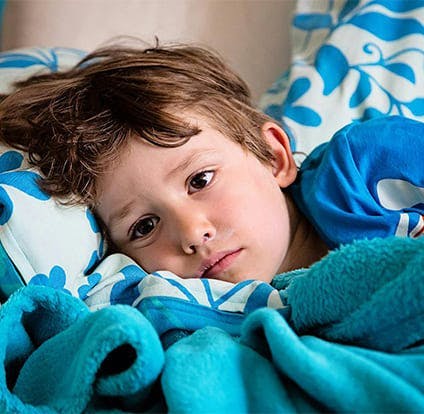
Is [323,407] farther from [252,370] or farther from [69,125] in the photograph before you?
[69,125]

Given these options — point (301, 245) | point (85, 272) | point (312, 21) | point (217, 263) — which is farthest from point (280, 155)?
point (312, 21)

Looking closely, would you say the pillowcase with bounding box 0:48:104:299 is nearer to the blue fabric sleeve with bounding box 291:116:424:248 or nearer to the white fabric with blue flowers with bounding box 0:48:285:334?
the white fabric with blue flowers with bounding box 0:48:285:334

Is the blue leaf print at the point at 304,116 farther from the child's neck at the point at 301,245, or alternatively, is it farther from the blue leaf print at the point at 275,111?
the child's neck at the point at 301,245

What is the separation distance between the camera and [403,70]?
4.05 feet

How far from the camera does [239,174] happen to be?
3.20 feet

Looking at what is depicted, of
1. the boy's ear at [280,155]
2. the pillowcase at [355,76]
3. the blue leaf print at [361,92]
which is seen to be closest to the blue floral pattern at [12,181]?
the boy's ear at [280,155]

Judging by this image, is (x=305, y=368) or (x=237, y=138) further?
(x=237, y=138)

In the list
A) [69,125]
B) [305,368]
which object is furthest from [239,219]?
[305,368]

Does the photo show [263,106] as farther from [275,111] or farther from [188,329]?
[188,329]

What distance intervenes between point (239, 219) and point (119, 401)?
13.8 inches

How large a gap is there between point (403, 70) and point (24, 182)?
2.24ft

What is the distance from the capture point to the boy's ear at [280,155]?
1075 millimetres

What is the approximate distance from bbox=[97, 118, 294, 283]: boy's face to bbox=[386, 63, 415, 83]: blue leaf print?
40 centimetres

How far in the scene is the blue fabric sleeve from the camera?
942mm
